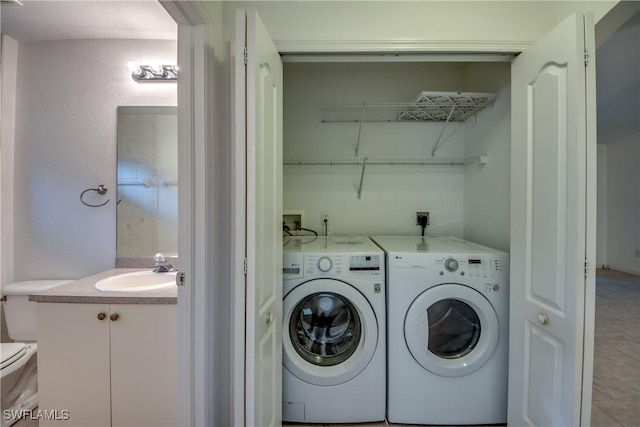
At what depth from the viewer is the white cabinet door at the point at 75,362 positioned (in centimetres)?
132

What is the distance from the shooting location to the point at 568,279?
1.05 meters

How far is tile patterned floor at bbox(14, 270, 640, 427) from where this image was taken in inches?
52.9

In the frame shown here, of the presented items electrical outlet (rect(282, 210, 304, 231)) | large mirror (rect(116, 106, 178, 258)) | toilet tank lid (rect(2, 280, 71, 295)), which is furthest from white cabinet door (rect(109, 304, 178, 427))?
electrical outlet (rect(282, 210, 304, 231))

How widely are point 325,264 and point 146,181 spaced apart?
4.52 ft

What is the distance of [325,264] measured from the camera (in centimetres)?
145

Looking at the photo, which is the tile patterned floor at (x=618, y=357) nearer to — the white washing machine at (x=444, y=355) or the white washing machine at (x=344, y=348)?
the white washing machine at (x=444, y=355)

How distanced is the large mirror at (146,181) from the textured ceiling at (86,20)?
18.9 inches

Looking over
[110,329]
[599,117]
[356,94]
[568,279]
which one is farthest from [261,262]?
[356,94]

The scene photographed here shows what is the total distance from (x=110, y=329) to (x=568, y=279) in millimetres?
2090

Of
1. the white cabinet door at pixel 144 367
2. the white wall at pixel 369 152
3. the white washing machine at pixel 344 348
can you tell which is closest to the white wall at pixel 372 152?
the white wall at pixel 369 152

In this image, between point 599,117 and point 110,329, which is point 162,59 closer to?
point 110,329

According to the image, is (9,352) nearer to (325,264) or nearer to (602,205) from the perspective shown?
(325,264)

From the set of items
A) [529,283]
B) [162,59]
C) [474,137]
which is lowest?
[529,283]

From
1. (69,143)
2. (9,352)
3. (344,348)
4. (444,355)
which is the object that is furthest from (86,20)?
(444,355)
